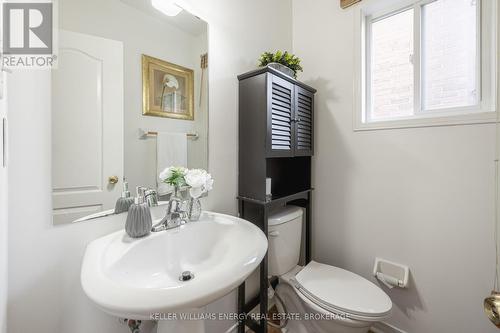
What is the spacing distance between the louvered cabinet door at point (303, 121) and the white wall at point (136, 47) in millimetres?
647

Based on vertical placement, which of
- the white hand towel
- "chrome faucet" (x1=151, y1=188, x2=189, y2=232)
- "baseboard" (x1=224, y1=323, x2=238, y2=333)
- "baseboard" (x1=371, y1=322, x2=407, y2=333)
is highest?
the white hand towel

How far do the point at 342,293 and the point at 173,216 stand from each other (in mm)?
924

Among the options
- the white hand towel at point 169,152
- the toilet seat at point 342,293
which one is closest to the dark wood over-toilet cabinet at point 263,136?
the toilet seat at point 342,293

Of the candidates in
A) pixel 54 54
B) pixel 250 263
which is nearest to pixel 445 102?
pixel 250 263

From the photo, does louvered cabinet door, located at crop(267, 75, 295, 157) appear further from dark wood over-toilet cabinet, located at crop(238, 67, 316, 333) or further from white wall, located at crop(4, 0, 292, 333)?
white wall, located at crop(4, 0, 292, 333)

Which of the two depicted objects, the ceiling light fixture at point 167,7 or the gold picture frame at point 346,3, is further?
the gold picture frame at point 346,3

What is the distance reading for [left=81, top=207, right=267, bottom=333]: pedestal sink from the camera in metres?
0.47

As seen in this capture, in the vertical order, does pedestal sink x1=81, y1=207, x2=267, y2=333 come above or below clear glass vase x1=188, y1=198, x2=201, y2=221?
below

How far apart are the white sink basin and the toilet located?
1.34ft

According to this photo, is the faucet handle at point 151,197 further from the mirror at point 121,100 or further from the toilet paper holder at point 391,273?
the toilet paper holder at point 391,273

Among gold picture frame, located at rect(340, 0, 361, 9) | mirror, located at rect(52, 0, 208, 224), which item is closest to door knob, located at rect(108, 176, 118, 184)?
mirror, located at rect(52, 0, 208, 224)

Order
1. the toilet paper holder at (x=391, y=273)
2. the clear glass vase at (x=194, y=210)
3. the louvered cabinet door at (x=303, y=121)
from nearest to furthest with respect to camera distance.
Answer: the clear glass vase at (x=194, y=210) < the toilet paper holder at (x=391, y=273) < the louvered cabinet door at (x=303, y=121)

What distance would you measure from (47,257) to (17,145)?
35 cm

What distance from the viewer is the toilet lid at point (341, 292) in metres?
0.98
